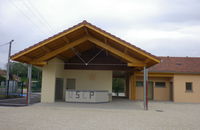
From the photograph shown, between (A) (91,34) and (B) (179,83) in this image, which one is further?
(B) (179,83)

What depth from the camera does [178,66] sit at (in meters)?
19.2

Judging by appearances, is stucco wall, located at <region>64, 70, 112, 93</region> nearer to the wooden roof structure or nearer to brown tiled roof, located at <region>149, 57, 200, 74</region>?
the wooden roof structure

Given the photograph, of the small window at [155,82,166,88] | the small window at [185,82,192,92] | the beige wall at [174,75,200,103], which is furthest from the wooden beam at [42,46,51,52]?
the small window at [185,82,192,92]

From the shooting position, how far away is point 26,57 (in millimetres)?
11984

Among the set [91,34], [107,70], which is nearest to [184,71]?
[107,70]

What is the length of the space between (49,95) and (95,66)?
463 centimetres

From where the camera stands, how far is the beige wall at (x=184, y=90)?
17828mm

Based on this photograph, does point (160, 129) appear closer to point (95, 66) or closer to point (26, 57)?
point (26, 57)

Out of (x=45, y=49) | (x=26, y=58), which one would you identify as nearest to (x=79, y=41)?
(x=45, y=49)

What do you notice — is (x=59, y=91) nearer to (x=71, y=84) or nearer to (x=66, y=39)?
(x=71, y=84)

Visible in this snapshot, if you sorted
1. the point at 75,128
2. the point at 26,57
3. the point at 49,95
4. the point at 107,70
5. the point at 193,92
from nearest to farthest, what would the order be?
1. the point at 75,128
2. the point at 26,57
3. the point at 49,95
4. the point at 107,70
5. the point at 193,92

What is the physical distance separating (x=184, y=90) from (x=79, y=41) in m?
11.0

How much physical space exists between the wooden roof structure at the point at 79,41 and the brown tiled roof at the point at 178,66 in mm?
6792

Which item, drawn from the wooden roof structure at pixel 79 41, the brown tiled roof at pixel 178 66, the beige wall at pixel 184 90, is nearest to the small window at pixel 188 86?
the beige wall at pixel 184 90
